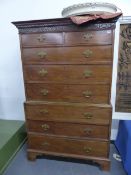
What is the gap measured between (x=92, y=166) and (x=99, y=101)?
805mm

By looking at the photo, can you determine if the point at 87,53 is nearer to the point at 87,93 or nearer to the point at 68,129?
the point at 87,93

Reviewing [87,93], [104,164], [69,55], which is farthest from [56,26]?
[104,164]

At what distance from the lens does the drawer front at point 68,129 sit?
175 cm

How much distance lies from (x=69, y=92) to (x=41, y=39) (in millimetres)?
587

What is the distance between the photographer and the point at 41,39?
1635 mm

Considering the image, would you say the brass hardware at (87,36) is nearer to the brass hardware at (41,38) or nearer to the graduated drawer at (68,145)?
Result: the brass hardware at (41,38)

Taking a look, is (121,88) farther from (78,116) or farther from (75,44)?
(75,44)

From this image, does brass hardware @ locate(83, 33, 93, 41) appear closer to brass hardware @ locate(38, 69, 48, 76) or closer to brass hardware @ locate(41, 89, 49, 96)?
brass hardware @ locate(38, 69, 48, 76)

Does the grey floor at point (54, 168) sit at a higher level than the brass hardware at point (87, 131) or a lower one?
lower

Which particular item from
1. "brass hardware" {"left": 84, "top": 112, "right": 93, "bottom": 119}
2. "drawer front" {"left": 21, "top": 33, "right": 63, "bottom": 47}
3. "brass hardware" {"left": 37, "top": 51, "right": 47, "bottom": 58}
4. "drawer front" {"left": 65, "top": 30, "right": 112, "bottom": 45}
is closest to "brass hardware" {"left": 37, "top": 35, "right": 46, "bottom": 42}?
"drawer front" {"left": 21, "top": 33, "right": 63, "bottom": 47}

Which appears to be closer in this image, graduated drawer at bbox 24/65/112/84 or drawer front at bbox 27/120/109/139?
graduated drawer at bbox 24/65/112/84

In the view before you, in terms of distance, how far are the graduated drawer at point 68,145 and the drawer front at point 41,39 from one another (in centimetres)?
101

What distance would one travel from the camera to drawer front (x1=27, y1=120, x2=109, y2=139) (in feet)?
5.73

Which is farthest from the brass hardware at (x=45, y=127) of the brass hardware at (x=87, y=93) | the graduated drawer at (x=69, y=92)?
the brass hardware at (x=87, y=93)
